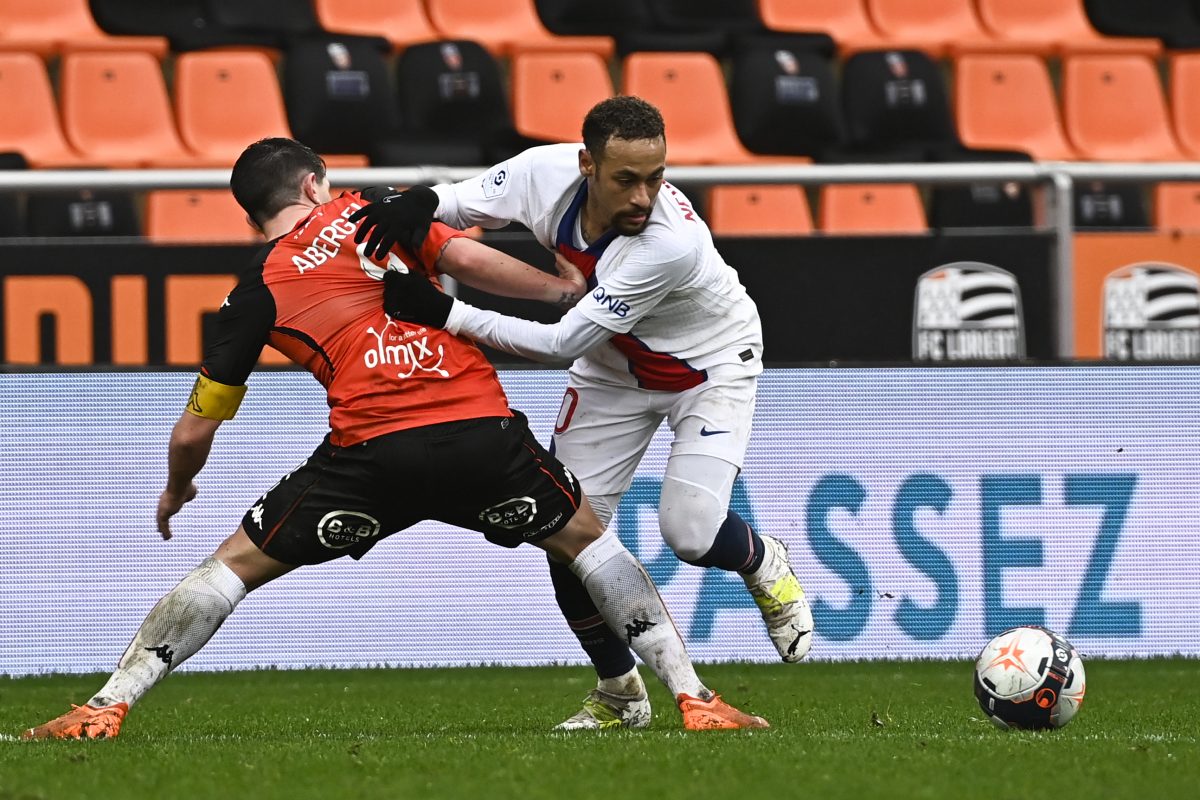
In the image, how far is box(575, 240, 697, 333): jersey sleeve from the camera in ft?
19.0

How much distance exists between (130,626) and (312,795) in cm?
378

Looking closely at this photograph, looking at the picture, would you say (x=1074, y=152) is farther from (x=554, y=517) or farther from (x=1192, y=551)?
(x=554, y=517)

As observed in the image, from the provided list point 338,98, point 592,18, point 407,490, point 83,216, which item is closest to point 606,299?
point 407,490

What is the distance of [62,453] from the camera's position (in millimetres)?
8141

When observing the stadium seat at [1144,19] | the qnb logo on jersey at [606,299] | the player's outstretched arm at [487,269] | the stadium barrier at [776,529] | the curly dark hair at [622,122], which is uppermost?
the curly dark hair at [622,122]

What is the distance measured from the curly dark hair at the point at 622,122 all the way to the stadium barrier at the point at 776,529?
2.67 metres

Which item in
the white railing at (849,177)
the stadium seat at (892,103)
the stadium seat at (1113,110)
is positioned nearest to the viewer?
the white railing at (849,177)

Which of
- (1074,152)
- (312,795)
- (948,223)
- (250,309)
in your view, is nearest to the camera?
(312,795)

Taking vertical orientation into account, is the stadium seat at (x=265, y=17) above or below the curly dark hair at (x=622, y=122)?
below

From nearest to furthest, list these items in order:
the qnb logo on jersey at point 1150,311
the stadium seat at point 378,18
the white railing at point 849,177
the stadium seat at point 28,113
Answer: the white railing at point 849,177
the qnb logo on jersey at point 1150,311
the stadium seat at point 28,113
the stadium seat at point 378,18

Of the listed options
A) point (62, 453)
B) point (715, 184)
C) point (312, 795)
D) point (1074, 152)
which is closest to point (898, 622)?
point (715, 184)

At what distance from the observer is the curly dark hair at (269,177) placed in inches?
227

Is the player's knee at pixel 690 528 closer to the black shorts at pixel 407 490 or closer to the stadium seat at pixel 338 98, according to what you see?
the black shorts at pixel 407 490

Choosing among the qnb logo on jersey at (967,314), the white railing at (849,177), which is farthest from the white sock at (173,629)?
the qnb logo on jersey at (967,314)
